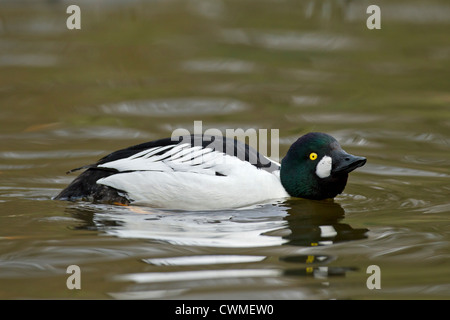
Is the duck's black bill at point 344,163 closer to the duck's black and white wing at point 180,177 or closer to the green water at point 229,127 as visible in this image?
the green water at point 229,127

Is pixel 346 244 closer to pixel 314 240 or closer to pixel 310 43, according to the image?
pixel 314 240

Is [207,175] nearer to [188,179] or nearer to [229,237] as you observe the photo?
[188,179]

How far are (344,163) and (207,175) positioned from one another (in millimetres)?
1339

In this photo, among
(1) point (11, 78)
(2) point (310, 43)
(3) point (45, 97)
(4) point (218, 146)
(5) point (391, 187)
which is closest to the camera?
(4) point (218, 146)

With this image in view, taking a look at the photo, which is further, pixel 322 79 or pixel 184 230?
pixel 322 79

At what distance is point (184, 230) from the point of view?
7.29 metres

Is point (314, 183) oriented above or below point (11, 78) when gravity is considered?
below

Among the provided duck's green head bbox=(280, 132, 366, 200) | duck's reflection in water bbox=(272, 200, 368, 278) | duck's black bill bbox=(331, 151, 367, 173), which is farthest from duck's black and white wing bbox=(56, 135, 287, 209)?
duck's black bill bbox=(331, 151, 367, 173)

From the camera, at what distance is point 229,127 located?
11203 mm

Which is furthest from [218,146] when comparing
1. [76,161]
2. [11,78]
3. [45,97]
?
[11,78]

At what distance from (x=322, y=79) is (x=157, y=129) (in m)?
3.30

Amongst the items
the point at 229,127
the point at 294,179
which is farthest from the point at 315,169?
the point at 229,127

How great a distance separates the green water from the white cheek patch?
332 millimetres

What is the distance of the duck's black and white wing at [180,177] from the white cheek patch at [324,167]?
49cm
